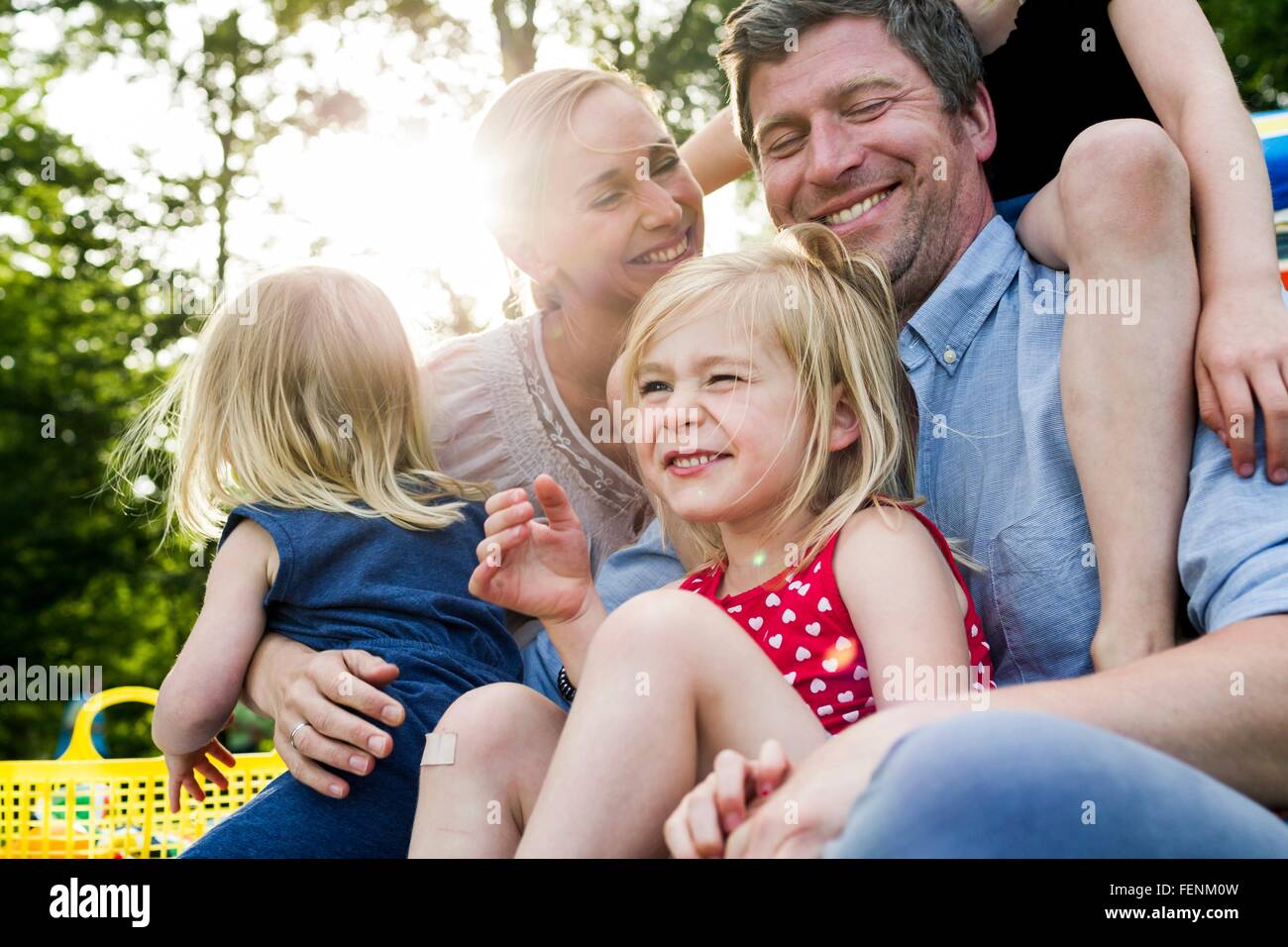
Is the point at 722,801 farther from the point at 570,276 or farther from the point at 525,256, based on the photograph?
the point at 525,256

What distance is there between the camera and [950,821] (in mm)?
864

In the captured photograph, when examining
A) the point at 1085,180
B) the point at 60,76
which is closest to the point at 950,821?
the point at 1085,180

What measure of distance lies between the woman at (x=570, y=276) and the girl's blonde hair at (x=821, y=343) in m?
0.61

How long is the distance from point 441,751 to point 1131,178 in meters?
1.23

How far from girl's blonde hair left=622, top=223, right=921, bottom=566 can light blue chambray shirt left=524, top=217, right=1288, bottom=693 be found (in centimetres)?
8

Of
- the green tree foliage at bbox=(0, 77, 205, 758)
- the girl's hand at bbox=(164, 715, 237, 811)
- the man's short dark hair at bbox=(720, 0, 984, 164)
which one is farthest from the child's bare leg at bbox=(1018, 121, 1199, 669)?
the green tree foliage at bbox=(0, 77, 205, 758)

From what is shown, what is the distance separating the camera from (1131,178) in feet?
5.55

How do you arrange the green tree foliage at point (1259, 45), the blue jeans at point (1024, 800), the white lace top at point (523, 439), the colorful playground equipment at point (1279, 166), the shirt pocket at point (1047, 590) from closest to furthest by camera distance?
the blue jeans at point (1024, 800), the shirt pocket at point (1047, 590), the colorful playground equipment at point (1279, 166), the white lace top at point (523, 439), the green tree foliage at point (1259, 45)

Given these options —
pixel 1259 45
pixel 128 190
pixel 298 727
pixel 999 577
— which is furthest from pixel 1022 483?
pixel 1259 45

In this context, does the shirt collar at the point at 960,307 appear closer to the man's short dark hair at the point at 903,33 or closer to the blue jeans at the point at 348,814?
the man's short dark hair at the point at 903,33

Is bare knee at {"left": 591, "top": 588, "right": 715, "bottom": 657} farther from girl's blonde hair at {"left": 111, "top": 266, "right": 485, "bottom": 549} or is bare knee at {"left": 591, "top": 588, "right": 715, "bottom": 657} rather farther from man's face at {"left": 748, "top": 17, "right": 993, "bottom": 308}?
man's face at {"left": 748, "top": 17, "right": 993, "bottom": 308}

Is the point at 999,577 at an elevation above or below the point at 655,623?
below

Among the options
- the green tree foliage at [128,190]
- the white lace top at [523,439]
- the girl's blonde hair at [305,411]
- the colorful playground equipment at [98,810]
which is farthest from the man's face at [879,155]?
the green tree foliage at [128,190]

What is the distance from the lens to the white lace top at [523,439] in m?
2.74
